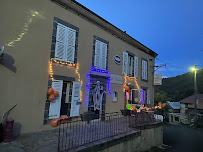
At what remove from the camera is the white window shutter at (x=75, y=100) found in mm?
6048

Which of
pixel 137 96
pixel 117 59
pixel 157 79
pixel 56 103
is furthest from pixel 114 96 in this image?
pixel 157 79

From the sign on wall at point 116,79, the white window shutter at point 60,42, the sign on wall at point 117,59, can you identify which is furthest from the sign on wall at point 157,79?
the white window shutter at point 60,42

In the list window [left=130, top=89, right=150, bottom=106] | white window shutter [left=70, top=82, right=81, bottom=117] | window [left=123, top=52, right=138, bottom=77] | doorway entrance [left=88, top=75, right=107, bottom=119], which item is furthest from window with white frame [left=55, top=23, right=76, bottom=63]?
window [left=130, top=89, right=150, bottom=106]

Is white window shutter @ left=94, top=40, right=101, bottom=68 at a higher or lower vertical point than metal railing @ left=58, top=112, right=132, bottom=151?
higher

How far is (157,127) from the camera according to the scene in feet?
22.7

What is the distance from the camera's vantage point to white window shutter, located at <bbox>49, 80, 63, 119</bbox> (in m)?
5.37

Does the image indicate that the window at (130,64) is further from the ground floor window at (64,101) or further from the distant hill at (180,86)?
the distant hill at (180,86)

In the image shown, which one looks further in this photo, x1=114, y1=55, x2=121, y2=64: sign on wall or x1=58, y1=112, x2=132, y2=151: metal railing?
x1=114, y1=55, x2=121, y2=64: sign on wall

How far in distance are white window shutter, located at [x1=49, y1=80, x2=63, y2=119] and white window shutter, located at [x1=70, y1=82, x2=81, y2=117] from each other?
67cm

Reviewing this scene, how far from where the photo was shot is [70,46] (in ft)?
20.4

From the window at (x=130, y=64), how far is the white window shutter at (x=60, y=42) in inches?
192

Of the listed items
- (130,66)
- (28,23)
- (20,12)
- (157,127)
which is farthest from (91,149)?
(130,66)

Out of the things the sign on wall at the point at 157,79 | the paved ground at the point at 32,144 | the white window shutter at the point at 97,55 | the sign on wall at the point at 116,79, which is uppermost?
the white window shutter at the point at 97,55

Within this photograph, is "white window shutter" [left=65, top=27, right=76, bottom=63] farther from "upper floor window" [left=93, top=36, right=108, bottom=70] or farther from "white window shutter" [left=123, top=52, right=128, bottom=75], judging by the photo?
"white window shutter" [left=123, top=52, right=128, bottom=75]
